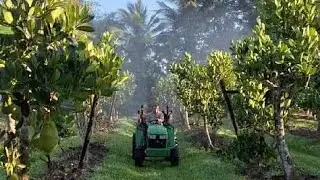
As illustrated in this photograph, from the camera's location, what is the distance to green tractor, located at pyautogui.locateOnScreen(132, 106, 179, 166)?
16.9 metres

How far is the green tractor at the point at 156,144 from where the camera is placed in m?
16.9

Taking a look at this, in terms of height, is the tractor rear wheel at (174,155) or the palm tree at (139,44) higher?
the palm tree at (139,44)

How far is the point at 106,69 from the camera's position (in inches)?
241

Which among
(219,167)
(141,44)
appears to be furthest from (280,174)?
(141,44)

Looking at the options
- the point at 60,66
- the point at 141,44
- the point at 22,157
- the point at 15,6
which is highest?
the point at 141,44

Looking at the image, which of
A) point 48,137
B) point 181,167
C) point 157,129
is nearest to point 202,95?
point 157,129

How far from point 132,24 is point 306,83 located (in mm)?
62915

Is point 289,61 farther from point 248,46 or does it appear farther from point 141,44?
point 141,44

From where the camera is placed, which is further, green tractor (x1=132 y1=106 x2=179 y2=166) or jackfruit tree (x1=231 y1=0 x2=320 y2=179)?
green tractor (x1=132 y1=106 x2=179 y2=166)

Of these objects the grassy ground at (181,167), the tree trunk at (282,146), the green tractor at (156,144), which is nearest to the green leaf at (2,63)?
the grassy ground at (181,167)

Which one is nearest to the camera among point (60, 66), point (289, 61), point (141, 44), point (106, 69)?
point (60, 66)

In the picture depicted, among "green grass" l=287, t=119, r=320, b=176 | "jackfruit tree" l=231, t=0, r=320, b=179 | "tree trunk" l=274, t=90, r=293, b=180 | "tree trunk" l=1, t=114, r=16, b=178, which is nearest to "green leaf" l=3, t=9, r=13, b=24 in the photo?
"tree trunk" l=1, t=114, r=16, b=178

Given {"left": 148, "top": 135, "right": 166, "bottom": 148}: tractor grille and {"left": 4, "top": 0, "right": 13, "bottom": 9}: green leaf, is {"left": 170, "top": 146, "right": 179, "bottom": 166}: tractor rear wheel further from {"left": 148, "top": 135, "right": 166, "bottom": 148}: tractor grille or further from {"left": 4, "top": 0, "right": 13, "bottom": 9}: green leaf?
{"left": 4, "top": 0, "right": 13, "bottom": 9}: green leaf

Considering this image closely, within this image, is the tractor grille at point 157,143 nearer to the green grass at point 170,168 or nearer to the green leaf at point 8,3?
the green grass at point 170,168
